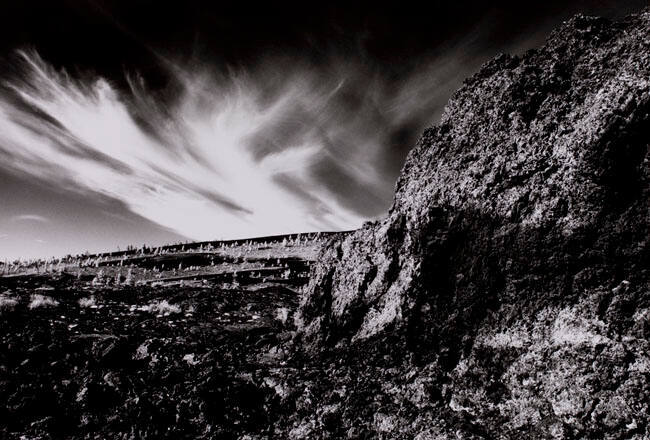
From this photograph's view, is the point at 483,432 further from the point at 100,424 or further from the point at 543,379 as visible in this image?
the point at 100,424

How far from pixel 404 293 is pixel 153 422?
4276 millimetres

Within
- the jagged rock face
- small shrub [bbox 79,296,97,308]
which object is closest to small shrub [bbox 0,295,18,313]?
small shrub [bbox 79,296,97,308]

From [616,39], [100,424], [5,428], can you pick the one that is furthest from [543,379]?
[5,428]

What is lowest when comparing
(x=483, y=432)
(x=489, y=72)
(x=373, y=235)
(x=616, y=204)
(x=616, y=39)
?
(x=483, y=432)

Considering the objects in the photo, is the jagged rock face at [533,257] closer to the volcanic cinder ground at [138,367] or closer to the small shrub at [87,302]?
the volcanic cinder ground at [138,367]

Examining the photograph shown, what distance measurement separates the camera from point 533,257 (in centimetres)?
469

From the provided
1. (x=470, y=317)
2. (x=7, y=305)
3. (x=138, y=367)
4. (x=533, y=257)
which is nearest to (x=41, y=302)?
(x=7, y=305)

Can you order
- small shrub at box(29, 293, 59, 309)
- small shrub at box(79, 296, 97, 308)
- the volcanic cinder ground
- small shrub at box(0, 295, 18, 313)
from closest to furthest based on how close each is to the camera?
the volcanic cinder ground < small shrub at box(0, 295, 18, 313) < small shrub at box(29, 293, 59, 309) < small shrub at box(79, 296, 97, 308)

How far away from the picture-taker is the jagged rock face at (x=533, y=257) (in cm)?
368

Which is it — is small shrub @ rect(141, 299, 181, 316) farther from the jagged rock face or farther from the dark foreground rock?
the jagged rock face

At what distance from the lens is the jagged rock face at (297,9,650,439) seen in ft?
12.1

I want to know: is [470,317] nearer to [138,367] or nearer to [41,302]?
[138,367]

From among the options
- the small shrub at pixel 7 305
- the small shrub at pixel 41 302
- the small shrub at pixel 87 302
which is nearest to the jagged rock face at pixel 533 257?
the small shrub at pixel 7 305

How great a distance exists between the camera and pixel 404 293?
5.83 meters
